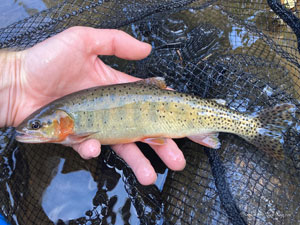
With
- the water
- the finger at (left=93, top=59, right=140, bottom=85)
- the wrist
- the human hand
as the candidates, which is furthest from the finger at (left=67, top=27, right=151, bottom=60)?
the water

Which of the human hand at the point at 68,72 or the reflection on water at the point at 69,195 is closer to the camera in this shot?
the human hand at the point at 68,72

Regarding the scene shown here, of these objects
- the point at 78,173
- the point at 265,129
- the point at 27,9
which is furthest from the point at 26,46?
the point at 265,129

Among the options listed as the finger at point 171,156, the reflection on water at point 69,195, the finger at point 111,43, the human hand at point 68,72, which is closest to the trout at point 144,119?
the finger at point 171,156

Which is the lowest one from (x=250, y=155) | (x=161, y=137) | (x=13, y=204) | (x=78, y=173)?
(x=13, y=204)

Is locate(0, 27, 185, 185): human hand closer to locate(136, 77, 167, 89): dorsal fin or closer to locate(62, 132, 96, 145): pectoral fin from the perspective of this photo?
locate(62, 132, 96, 145): pectoral fin

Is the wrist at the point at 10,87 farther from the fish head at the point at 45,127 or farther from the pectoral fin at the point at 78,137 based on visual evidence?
the pectoral fin at the point at 78,137

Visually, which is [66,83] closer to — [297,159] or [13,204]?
[13,204]
